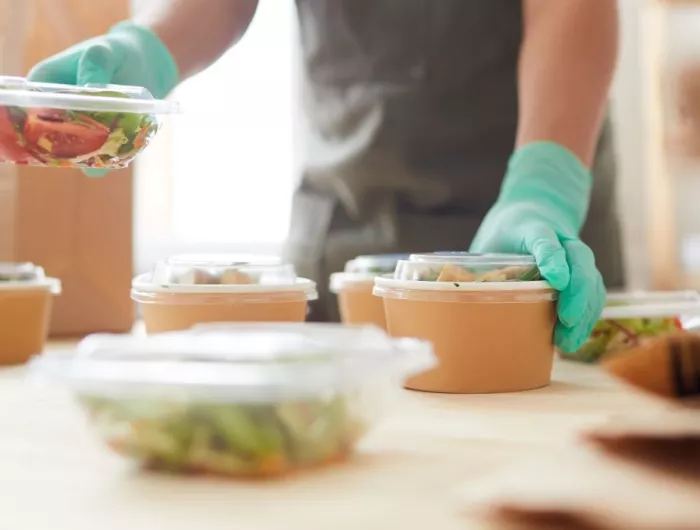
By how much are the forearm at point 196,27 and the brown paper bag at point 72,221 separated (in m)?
0.22

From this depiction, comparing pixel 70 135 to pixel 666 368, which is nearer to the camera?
pixel 666 368

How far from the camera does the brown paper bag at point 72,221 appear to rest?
1.31 m

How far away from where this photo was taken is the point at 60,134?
71 centimetres

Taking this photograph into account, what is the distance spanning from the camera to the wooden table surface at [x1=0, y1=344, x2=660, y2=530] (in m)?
0.42

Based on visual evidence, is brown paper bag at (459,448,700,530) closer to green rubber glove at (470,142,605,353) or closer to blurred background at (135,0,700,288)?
green rubber glove at (470,142,605,353)

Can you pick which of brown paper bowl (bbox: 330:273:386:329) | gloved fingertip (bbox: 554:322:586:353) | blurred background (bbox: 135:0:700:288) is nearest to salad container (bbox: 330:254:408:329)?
brown paper bowl (bbox: 330:273:386:329)

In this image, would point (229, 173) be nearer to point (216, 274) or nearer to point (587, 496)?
point (216, 274)

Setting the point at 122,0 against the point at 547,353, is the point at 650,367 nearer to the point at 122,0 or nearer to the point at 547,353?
the point at 547,353

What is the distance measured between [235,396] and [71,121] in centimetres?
37

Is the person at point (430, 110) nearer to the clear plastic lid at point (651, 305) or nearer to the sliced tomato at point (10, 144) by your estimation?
the clear plastic lid at point (651, 305)

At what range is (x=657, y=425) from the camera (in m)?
0.44

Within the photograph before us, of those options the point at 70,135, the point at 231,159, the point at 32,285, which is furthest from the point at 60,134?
the point at 231,159

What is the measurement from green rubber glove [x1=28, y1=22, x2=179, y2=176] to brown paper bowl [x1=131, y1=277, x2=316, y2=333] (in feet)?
0.56

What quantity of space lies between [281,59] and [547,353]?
1.86 m
